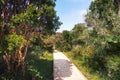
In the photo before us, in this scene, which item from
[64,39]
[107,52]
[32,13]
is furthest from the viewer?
[64,39]

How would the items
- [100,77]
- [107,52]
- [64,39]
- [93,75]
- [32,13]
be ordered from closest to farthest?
[32,13] → [107,52] → [100,77] → [93,75] → [64,39]

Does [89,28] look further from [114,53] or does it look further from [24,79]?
[24,79]

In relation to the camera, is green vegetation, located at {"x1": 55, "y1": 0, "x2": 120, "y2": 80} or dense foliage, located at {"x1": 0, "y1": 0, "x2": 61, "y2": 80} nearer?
green vegetation, located at {"x1": 55, "y1": 0, "x2": 120, "y2": 80}

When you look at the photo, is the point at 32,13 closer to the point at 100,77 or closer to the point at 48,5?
the point at 48,5

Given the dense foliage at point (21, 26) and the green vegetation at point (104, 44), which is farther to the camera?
the dense foliage at point (21, 26)

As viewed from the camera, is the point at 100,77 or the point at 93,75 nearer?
the point at 100,77

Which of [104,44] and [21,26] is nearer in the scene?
[21,26]

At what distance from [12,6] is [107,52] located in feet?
19.7

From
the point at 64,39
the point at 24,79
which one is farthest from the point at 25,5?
the point at 64,39

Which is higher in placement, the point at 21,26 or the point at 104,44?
the point at 21,26

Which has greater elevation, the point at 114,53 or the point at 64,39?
the point at 64,39

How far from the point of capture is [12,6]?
13.1 m

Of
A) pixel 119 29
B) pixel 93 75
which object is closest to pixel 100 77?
pixel 93 75

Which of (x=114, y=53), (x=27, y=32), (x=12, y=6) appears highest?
(x=12, y=6)
